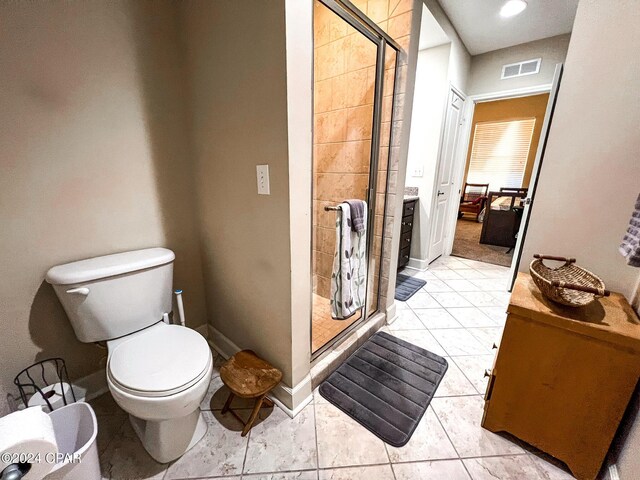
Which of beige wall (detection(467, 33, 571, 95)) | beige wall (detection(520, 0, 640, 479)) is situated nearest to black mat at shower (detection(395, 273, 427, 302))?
beige wall (detection(520, 0, 640, 479))

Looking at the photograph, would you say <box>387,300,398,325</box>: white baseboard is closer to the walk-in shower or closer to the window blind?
the walk-in shower

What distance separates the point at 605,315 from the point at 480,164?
21.6 ft

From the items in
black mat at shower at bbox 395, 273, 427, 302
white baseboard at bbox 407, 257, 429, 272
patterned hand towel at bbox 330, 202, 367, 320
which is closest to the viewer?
patterned hand towel at bbox 330, 202, 367, 320

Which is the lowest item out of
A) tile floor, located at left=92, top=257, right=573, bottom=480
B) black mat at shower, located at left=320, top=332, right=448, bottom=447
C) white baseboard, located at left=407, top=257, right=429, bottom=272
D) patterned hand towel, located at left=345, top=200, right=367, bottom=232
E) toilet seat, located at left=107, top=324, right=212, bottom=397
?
tile floor, located at left=92, top=257, right=573, bottom=480

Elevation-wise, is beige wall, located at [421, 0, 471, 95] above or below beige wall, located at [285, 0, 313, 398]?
above

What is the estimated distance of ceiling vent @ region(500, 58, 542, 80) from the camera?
2777 millimetres

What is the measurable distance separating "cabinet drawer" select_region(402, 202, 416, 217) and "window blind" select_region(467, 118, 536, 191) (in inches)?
187

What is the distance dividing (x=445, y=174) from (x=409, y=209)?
77 cm

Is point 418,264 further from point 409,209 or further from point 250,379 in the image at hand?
point 250,379

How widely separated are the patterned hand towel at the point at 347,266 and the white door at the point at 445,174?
5.94 ft

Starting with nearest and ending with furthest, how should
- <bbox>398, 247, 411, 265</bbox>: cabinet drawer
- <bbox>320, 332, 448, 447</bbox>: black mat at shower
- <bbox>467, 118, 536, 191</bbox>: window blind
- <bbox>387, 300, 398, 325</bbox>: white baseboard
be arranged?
<bbox>320, 332, 448, 447</bbox>: black mat at shower → <bbox>387, 300, 398, 325</bbox>: white baseboard → <bbox>398, 247, 411, 265</bbox>: cabinet drawer → <bbox>467, 118, 536, 191</bbox>: window blind

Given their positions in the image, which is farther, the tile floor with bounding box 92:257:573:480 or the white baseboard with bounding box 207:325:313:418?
the white baseboard with bounding box 207:325:313:418

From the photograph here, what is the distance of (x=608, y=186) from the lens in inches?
43.5

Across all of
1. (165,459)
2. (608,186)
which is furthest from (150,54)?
(608,186)
